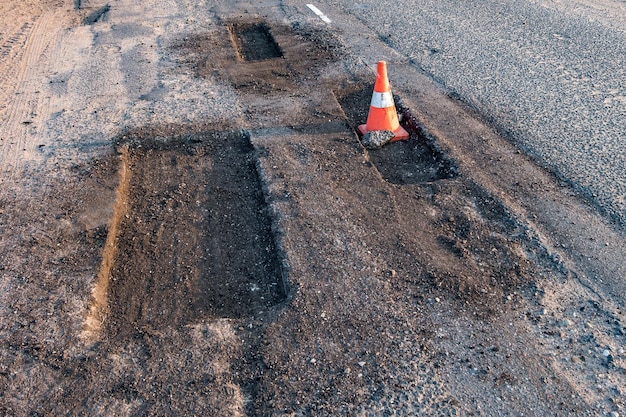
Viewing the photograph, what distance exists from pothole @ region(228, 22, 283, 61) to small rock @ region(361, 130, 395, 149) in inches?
106

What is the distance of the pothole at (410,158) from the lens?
15.6 feet

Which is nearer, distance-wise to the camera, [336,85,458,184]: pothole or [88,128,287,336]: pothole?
[88,128,287,336]: pothole

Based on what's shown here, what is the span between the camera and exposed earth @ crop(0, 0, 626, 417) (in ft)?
9.50

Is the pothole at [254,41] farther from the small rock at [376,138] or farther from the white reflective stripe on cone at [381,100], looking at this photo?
the small rock at [376,138]

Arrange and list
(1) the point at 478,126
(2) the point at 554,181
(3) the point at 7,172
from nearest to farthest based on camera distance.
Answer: (2) the point at 554,181
(3) the point at 7,172
(1) the point at 478,126

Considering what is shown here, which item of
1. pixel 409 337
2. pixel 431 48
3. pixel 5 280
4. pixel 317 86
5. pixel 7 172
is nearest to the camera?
pixel 409 337

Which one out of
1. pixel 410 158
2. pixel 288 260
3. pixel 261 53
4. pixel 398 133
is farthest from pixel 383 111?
pixel 261 53

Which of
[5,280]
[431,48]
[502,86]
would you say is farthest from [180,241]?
[431,48]

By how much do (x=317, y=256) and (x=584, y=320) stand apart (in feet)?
5.55

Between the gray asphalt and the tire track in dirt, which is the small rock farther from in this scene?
the tire track in dirt

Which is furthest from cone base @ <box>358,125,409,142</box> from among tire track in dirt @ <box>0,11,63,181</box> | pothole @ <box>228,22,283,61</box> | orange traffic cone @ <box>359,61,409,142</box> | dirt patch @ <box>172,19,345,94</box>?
tire track in dirt @ <box>0,11,63,181</box>

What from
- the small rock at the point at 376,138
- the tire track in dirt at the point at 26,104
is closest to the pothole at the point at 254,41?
the tire track in dirt at the point at 26,104

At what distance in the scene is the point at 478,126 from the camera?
17.6 ft

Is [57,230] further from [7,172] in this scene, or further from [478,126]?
[478,126]
